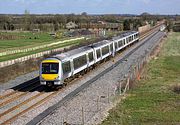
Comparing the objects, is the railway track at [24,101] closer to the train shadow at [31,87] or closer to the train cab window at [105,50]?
the train shadow at [31,87]

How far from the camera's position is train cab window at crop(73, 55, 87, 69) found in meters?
33.2

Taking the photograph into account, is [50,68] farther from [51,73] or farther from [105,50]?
[105,50]

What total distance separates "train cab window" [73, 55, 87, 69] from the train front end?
408cm

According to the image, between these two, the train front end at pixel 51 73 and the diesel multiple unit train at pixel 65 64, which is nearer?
the train front end at pixel 51 73

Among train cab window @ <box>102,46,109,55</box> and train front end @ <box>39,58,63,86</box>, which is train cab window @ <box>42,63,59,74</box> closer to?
train front end @ <box>39,58,63,86</box>

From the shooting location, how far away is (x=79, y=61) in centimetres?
3462

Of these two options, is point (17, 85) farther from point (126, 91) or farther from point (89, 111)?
point (89, 111)

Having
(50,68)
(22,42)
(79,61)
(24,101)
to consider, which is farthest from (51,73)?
(22,42)

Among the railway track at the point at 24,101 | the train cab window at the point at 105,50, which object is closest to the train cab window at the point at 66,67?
the railway track at the point at 24,101

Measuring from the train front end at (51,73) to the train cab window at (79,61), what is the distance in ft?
13.4

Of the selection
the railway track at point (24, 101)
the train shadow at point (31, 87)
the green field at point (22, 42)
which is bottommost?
the green field at point (22, 42)

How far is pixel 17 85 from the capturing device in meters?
32.3

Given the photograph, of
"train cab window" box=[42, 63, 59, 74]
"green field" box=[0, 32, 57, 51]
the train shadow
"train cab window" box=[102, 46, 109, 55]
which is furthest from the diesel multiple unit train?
"green field" box=[0, 32, 57, 51]

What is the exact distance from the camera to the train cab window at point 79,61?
33219 millimetres
